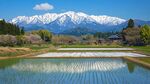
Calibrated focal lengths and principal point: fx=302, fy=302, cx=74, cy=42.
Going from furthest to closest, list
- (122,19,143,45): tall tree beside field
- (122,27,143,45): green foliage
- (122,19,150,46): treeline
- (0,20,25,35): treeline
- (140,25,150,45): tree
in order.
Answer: (122,27,143,45): green foliage, (122,19,143,45): tall tree beside field, (0,20,25,35): treeline, (122,19,150,46): treeline, (140,25,150,45): tree

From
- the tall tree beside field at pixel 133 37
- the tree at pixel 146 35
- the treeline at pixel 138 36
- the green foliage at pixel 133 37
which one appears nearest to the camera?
the tree at pixel 146 35

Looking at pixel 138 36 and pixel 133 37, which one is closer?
pixel 138 36

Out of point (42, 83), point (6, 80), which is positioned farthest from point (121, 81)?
point (6, 80)

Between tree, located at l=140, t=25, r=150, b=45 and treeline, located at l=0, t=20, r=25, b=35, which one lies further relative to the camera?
treeline, located at l=0, t=20, r=25, b=35

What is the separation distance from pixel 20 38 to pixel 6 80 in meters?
62.0

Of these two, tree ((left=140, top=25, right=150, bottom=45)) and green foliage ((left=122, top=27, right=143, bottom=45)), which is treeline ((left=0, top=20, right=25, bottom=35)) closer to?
green foliage ((left=122, top=27, right=143, bottom=45))

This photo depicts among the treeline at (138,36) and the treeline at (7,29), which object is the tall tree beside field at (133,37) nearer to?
the treeline at (138,36)

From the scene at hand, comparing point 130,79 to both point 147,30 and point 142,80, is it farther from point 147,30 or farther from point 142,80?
point 147,30

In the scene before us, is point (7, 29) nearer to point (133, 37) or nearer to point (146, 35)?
point (133, 37)

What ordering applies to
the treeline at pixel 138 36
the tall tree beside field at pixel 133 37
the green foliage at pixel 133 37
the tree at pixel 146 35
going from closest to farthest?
the tree at pixel 146 35 → the treeline at pixel 138 36 → the tall tree beside field at pixel 133 37 → the green foliage at pixel 133 37

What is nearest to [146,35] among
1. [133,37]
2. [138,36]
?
[138,36]

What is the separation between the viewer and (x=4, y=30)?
76750 mm

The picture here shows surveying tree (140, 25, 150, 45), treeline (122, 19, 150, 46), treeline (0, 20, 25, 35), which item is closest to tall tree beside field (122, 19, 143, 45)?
treeline (122, 19, 150, 46)

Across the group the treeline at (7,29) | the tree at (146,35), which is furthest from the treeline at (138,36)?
the treeline at (7,29)
